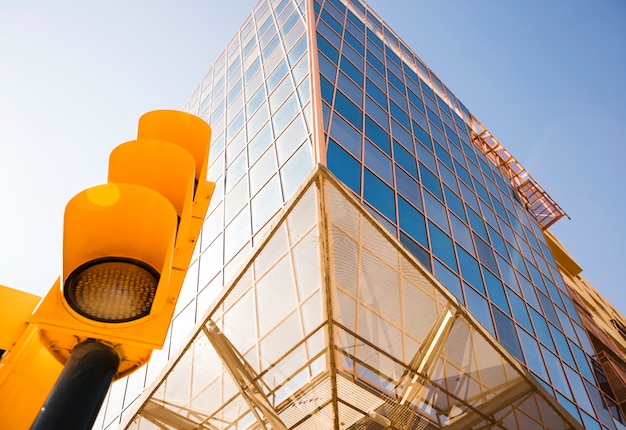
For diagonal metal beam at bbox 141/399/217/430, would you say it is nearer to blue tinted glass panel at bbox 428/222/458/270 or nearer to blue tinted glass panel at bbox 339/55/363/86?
blue tinted glass panel at bbox 428/222/458/270

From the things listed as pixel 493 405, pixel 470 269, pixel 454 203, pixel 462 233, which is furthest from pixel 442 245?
pixel 493 405

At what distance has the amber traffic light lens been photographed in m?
1.75

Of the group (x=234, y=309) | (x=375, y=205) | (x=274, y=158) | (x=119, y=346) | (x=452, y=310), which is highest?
(x=274, y=158)

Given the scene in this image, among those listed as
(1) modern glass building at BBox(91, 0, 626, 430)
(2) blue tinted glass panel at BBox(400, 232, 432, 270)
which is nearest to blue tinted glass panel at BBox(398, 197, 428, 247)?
(1) modern glass building at BBox(91, 0, 626, 430)

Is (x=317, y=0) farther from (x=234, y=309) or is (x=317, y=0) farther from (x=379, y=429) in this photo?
(x=379, y=429)

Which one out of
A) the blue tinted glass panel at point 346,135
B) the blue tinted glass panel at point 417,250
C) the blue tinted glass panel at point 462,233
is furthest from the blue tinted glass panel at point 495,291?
the blue tinted glass panel at point 346,135

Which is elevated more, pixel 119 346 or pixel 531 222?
pixel 531 222

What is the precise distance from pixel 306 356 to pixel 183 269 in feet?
23.1

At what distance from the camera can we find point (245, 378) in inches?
353

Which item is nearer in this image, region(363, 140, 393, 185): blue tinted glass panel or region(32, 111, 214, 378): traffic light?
region(32, 111, 214, 378): traffic light

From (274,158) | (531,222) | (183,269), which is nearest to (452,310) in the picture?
(274,158)

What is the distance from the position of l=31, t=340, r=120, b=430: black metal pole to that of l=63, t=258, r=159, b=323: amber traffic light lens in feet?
0.41

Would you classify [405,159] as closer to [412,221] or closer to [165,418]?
[412,221]

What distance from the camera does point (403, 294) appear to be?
33.2 ft
